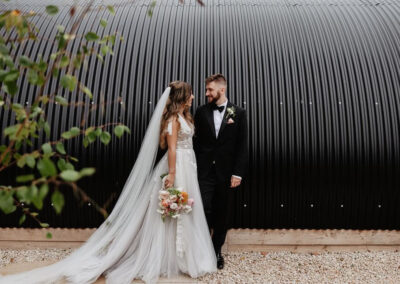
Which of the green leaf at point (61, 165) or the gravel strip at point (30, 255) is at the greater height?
the green leaf at point (61, 165)

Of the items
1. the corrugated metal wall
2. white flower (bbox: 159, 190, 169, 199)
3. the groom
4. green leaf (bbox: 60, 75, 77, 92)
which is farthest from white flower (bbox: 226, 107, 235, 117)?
green leaf (bbox: 60, 75, 77, 92)

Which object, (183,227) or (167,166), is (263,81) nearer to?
(167,166)

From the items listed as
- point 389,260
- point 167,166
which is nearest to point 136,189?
point 167,166

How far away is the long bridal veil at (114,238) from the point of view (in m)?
4.13

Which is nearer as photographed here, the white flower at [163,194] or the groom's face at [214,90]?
the white flower at [163,194]

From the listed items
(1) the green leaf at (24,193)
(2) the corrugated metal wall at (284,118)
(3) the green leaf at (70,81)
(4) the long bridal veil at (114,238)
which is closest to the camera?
(1) the green leaf at (24,193)

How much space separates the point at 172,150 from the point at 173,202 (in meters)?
0.60

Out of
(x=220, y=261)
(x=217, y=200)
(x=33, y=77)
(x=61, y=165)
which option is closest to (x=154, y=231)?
(x=217, y=200)

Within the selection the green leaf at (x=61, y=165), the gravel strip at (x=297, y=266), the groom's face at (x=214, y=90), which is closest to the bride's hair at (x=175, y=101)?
the groom's face at (x=214, y=90)

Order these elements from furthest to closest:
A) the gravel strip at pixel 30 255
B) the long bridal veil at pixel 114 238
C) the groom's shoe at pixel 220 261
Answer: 1. the gravel strip at pixel 30 255
2. the groom's shoe at pixel 220 261
3. the long bridal veil at pixel 114 238

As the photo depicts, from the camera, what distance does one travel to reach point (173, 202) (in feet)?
13.7

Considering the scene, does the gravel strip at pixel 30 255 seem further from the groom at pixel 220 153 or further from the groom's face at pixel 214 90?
the groom's face at pixel 214 90

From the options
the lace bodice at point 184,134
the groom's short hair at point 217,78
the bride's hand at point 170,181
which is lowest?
the bride's hand at point 170,181

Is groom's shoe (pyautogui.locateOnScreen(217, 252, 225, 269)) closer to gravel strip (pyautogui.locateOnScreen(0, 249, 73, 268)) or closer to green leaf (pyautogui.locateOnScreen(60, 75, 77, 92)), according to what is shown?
gravel strip (pyautogui.locateOnScreen(0, 249, 73, 268))
